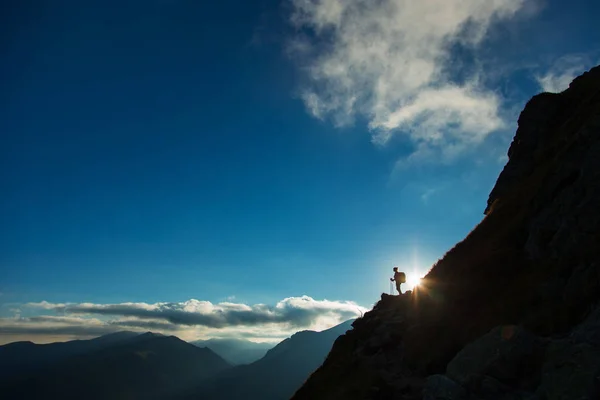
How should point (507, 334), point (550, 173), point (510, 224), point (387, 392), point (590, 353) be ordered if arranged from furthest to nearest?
point (510, 224) → point (550, 173) → point (387, 392) → point (507, 334) → point (590, 353)

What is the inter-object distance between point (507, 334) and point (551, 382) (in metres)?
3.10

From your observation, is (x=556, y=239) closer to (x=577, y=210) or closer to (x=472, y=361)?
(x=577, y=210)

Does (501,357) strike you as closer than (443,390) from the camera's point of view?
Yes

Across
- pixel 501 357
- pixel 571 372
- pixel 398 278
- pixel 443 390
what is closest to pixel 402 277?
pixel 398 278

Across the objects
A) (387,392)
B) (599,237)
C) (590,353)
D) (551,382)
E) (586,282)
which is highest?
(599,237)

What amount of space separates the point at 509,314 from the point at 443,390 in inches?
302

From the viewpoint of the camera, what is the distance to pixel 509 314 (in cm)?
2239

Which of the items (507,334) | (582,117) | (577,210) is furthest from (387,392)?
(582,117)

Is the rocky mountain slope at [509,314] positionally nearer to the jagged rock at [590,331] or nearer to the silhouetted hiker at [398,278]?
the jagged rock at [590,331]

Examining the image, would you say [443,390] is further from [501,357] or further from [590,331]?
[590,331]

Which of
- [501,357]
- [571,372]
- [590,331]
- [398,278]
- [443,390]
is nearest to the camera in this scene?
[571,372]

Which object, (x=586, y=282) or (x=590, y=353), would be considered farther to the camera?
(x=586, y=282)

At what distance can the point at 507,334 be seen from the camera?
17.7 meters

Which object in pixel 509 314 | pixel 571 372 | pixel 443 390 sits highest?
pixel 509 314
